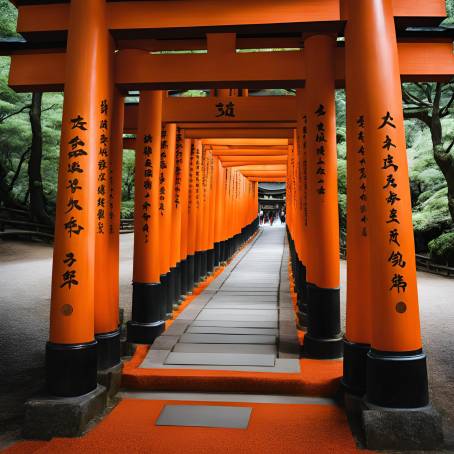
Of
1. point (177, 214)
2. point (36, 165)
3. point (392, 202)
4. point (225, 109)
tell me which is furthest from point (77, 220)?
point (36, 165)

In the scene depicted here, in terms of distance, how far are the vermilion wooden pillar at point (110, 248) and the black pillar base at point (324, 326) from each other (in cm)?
252

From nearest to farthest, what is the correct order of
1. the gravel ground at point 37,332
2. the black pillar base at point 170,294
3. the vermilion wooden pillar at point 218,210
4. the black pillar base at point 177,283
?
the gravel ground at point 37,332 → the black pillar base at point 170,294 → the black pillar base at point 177,283 → the vermilion wooden pillar at point 218,210

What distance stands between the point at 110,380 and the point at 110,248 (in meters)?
1.64

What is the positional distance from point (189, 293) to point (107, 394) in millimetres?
5800

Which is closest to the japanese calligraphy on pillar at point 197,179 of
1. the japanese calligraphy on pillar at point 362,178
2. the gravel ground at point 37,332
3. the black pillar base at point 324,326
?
the gravel ground at point 37,332

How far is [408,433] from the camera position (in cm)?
377

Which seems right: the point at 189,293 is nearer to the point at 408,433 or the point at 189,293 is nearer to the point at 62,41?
the point at 62,41

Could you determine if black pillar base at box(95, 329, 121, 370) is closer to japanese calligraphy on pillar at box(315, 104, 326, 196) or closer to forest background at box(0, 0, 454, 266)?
japanese calligraphy on pillar at box(315, 104, 326, 196)

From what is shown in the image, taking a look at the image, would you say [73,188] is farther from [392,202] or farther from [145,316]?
[392,202]

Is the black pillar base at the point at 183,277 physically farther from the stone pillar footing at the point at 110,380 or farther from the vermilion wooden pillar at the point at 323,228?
the stone pillar footing at the point at 110,380

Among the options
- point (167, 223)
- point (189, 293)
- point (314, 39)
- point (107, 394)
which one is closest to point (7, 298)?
point (189, 293)

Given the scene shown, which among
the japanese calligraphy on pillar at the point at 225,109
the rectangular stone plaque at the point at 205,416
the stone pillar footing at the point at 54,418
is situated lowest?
the rectangular stone plaque at the point at 205,416

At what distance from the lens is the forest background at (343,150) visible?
1462 cm

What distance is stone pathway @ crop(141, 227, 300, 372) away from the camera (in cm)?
555
